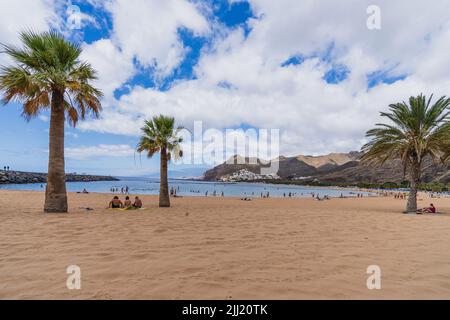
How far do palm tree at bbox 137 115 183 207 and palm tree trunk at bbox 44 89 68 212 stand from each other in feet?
20.7

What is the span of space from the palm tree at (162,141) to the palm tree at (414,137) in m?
14.6

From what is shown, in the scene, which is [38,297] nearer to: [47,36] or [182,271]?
[182,271]

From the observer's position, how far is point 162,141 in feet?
60.7

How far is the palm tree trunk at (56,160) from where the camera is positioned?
12.3 meters

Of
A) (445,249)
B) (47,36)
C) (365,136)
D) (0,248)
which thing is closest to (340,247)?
(445,249)

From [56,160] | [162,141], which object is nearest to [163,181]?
[162,141]

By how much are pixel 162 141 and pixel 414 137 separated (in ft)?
59.0

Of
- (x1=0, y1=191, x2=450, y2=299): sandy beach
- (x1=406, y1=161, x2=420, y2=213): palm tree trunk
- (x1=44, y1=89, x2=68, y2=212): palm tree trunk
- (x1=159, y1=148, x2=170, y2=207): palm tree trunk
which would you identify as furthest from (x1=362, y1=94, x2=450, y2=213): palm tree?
(x1=44, y1=89, x2=68, y2=212): palm tree trunk

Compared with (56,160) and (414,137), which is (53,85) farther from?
(414,137)

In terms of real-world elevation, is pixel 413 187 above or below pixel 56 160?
A: below

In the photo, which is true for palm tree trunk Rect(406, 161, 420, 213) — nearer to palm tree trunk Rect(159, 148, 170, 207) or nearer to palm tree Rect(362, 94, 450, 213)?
palm tree Rect(362, 94, 450, 213)

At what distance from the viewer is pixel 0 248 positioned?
552cm

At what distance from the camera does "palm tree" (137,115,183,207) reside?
18.5m

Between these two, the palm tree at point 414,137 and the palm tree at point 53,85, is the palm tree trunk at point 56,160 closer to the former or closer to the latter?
the palm tree at point 53,85
